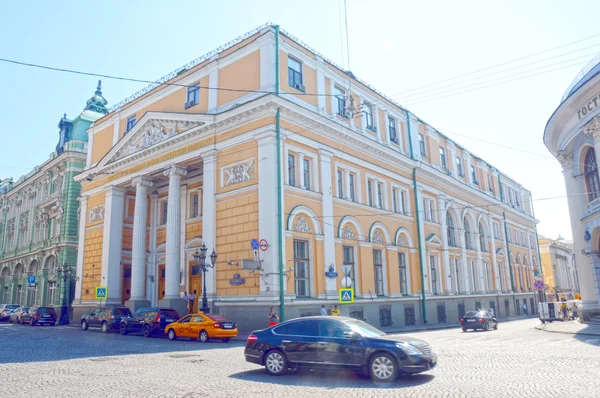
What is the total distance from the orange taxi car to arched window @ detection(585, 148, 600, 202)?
19715 mm

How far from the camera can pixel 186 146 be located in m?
29.0

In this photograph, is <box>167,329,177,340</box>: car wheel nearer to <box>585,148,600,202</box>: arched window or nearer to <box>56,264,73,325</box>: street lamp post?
<box>56,264,73,325</box>: street lamp post

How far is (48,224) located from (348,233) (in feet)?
108

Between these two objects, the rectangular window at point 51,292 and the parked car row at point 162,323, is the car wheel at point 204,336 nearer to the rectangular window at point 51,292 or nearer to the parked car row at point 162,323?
the parked car row at point 162,323

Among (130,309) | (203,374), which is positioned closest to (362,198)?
(130,309)

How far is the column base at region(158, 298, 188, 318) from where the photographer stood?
27.4 metres

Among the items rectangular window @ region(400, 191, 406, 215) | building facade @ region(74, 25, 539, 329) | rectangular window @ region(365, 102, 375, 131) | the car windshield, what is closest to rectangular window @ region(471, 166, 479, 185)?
building facade @ region(74, 25, 539, 329)

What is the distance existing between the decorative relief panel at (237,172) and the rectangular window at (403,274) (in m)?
13.2

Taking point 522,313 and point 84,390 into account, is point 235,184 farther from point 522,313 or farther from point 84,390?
point 522,313

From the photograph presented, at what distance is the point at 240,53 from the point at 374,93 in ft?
34.5

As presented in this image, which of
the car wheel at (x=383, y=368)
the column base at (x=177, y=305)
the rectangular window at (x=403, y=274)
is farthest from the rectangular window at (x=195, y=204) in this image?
the car wheel at (x=383, y=368)

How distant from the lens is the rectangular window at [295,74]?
88.5 feet

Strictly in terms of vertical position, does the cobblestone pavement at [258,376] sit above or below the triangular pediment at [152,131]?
below

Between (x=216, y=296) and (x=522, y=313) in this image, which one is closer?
(x=216, y=296)
